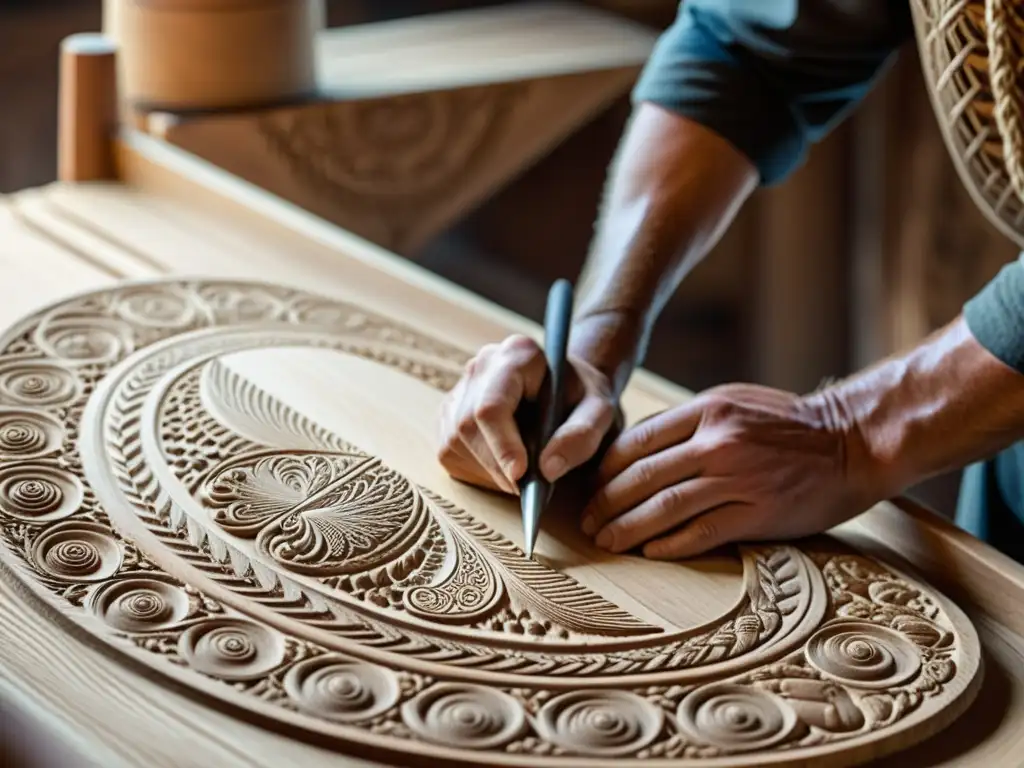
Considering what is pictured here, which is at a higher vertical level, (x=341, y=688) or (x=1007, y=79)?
(x=1007, y=79)

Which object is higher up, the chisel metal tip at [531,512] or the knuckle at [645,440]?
the knuckle at [645,440]

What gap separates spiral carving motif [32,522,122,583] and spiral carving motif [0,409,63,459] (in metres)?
0.10

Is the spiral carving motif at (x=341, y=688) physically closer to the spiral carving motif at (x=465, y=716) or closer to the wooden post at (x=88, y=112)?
the spiral carving motif at (x=465, y=716)

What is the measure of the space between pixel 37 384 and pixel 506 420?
14.1 inches

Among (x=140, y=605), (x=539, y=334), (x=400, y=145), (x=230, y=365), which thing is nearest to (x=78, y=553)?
(x=140, y=605)

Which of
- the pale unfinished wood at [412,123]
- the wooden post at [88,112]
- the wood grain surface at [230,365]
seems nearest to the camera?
the wood grain surface at [230,365]

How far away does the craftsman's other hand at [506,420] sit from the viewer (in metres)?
0.92

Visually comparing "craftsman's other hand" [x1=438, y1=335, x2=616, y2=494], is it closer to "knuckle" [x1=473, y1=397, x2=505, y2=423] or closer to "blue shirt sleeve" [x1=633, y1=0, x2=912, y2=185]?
"knuckle" [x1=473, y1=397, x2=505, y2=423]

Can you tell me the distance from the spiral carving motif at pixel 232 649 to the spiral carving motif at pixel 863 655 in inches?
11.7

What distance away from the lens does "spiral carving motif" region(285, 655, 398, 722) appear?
710 mm

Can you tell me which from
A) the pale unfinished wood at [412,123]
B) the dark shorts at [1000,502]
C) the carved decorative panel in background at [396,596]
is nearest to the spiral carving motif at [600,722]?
the carved decorative panel in background at [396,596]

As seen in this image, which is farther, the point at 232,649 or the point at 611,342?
the point at 611,342

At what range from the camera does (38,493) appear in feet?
2.92

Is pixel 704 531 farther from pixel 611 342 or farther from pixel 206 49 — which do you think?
pixel 206 49
